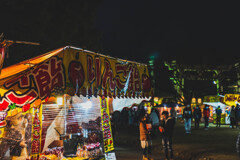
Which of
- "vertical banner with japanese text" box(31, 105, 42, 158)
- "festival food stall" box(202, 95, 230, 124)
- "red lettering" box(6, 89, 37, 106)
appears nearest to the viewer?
"red lettering" box(6, 89, 37, 106)

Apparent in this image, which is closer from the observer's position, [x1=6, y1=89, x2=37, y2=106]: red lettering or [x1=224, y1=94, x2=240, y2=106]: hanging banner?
[x1=6, y1=89, x2=37, y2=106]: red lettering

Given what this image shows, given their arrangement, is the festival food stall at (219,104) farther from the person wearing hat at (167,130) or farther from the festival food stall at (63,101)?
the festival food stall at (63,101)

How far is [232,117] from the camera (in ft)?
80.6

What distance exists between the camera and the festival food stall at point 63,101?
6293 mm

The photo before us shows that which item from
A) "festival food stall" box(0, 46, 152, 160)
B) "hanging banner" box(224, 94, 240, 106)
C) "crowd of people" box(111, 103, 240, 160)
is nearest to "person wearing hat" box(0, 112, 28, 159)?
"festival food stall" box(0, 46, 152, 160)

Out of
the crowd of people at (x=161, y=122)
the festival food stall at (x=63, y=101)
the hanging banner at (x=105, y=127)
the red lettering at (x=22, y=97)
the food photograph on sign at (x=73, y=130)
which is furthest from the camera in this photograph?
the crowd of people at (x=161, y=122)

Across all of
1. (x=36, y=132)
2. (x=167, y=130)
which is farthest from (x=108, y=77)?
(x=167, y=130)

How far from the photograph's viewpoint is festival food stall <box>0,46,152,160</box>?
20.6 ft

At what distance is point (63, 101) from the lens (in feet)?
27.0

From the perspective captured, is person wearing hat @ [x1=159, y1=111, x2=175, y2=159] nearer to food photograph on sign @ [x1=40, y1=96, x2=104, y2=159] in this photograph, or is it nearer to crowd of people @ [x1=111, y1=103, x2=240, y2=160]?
crowd of people @ [x1=111, y1=103, x2=240, y2=160]

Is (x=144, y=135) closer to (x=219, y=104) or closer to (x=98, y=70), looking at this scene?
(x=98, y=70)

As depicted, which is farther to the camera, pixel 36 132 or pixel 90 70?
pixel 36 132

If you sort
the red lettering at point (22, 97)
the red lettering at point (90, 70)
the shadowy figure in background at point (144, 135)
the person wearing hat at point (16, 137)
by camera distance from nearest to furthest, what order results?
the red lettering at point (22, 97) < the person wearing hat at point (16, 137) < the red lettering at point (90, 70) < the shadowy figure in background at point (144, 135)

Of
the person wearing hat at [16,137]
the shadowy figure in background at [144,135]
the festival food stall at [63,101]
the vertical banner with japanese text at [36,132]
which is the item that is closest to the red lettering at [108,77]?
the festival food stall at [63,101]
